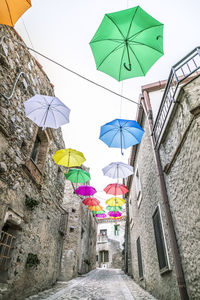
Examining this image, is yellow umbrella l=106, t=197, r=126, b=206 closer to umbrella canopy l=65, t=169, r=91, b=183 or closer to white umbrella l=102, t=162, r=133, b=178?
white umbrella l=102, t=162, r=133, b=178

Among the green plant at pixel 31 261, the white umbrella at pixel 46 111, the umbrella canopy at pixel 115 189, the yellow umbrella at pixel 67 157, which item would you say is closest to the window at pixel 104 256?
the umbrella canopy at pixel 115 189

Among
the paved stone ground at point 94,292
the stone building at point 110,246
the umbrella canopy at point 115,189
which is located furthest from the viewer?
the stone building at point 110,246

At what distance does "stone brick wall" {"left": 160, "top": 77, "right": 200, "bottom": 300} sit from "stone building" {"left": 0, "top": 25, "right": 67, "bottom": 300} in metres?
3.76

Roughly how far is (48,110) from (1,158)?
241 cm

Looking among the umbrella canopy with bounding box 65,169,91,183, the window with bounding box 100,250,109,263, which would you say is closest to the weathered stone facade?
the umbrella canopy with bounding box 65,169,91,183

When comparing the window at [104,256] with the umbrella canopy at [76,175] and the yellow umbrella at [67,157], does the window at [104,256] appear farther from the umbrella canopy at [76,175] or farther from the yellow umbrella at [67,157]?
the yellow umbrella at [67,157]

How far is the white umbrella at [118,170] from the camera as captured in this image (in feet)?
28.0

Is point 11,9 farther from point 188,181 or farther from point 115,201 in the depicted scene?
point 115,201

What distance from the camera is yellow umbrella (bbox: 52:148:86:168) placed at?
7133mm

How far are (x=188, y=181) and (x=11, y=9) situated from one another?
4965mm

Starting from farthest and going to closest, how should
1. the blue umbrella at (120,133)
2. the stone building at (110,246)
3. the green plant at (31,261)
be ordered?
the stone building at (110,246)
the blue umbrella at (120,133)
the green plant at (31,261)

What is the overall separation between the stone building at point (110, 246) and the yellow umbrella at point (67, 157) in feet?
59.4

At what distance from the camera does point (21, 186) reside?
4895mm

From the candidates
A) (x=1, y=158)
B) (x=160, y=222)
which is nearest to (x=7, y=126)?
(x=1, y=158)
